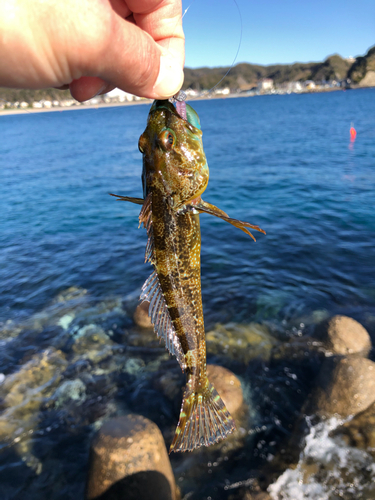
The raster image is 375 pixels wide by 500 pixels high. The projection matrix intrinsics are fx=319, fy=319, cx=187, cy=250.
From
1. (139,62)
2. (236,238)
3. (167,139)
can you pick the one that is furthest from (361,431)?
(236,238)

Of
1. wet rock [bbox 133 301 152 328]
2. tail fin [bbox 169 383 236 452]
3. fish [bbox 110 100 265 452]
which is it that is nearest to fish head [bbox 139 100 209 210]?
fish [bbox 110 100 265 452]

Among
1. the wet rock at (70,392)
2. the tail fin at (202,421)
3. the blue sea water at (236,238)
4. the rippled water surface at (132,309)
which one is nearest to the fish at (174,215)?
the tail fin at (202,421)

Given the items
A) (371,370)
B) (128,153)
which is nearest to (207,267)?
(371,370)

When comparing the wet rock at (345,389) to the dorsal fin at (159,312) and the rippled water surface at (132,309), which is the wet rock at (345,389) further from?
the dorsal fin at (159,312)

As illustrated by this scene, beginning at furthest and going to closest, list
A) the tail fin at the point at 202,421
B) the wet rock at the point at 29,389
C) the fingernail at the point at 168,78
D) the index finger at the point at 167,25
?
the wet rock at the point at 29,389, the tail fin at the point at 202,421, the index finger at the point at 167,25, the fingernail at the point at 168,78

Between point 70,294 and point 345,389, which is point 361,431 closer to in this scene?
point 345,389

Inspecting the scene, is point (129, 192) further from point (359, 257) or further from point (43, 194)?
point (359, 257)
